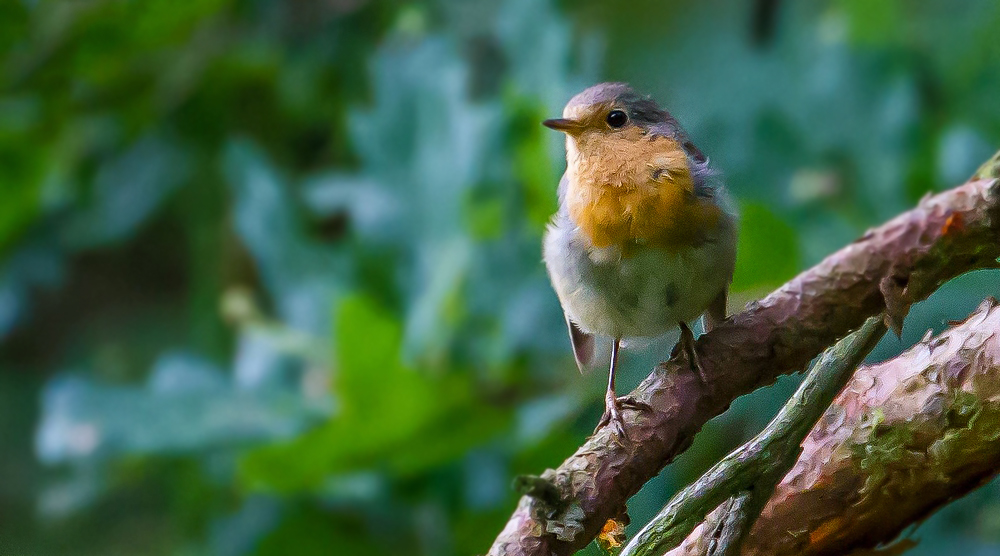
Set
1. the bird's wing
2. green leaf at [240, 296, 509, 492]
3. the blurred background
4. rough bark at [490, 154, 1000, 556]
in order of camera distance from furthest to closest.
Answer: green leaf at [240, 296, 509, 492] < the blurred background < the bird's wing < rough bark at [490, 154, 1000, 556]

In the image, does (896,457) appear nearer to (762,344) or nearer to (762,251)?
(762,344)

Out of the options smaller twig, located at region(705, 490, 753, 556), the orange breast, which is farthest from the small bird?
smaller twig, located at region(705, 490, 753, 556)

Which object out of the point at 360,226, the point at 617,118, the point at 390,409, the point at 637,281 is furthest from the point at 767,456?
the point at 360,226

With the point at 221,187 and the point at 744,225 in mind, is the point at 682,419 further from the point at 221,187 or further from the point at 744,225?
the point at 221,187

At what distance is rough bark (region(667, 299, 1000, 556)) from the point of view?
0.44 meters

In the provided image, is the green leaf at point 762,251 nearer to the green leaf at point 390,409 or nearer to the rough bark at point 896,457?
the rough bark at point 896,457

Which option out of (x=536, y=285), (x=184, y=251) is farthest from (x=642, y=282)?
(x=184, y=251)

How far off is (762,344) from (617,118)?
0.62 feet

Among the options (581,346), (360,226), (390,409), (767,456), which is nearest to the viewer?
(767,456)

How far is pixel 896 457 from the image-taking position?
1.45 ft

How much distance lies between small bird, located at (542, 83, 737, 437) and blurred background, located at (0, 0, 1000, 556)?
0.03 m

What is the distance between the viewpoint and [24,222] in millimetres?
1278

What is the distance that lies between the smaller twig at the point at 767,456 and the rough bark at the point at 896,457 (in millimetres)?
23

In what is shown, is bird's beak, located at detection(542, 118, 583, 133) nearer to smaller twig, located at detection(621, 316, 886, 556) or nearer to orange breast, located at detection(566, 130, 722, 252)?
orange breast, located at detection(566, 130, 722, 252)
